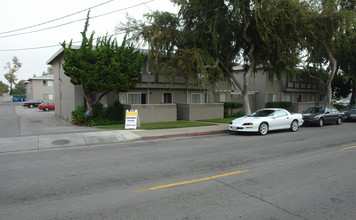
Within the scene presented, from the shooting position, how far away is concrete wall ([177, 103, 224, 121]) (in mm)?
20975

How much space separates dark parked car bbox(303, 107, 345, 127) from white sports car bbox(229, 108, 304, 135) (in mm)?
3325

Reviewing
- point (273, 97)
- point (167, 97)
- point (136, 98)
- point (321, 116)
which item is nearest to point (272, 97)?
point (273, 97)

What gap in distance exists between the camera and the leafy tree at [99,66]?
15602mm

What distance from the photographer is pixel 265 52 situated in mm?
17203

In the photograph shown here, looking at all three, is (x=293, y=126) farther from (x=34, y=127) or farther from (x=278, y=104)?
(x=34, y=127)

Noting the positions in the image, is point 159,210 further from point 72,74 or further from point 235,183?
point 72,74

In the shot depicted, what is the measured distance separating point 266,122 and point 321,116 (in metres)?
7.11

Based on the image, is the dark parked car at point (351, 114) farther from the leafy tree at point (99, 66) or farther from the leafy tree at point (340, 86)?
the leafy tree at point (99, 66)

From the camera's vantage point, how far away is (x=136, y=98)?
21016 mm

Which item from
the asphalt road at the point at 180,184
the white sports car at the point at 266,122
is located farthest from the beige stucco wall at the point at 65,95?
the white sports car at the point at 266,122

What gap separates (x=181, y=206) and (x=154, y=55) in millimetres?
14601

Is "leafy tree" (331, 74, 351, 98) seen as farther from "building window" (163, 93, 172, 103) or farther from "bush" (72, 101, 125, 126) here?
"bush" (72, 101, 125, 126)

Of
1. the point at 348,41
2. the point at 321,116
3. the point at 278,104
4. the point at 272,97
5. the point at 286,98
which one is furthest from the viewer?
the point at 286,98

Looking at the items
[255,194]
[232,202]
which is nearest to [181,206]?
[232,202]
